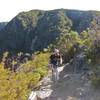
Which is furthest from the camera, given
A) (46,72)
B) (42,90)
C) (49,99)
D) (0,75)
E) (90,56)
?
(46,72)

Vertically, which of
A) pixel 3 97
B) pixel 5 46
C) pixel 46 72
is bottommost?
pixel 5 46

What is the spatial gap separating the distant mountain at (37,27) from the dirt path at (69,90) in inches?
5503

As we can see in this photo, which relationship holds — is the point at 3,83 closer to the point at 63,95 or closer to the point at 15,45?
the point at 63,95

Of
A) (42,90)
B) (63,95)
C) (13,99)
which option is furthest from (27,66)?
(13,99)

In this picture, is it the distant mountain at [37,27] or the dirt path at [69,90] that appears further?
the distant mountain at [37,27]

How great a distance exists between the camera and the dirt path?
54.4 ft

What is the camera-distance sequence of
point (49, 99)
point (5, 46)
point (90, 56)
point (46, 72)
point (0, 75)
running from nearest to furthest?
point (0, 75)
point (49, 99)
point (90, 56)
point (46, 72)
point (5, 46)

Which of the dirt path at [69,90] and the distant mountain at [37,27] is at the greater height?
the dirt path at [69,90]

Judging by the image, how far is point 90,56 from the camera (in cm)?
2061

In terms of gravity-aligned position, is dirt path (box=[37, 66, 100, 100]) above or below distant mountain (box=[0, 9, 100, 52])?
above

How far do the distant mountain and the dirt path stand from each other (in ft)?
459

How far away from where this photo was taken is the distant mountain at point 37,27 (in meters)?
168

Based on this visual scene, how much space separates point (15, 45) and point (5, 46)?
4.42 m

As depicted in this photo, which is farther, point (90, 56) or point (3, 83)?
point (90, 56)
